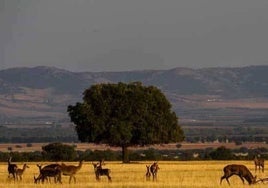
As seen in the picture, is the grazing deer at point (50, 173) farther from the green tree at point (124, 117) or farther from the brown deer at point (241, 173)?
the green tree at point (124, 117)

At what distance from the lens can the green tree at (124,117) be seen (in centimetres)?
9719

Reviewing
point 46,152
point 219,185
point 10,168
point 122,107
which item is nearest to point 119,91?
point 122,107

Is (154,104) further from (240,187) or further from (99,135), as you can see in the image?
(240,187)

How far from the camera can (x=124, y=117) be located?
325 ft

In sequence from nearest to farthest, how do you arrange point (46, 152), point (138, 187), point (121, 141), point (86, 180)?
point (138, 187) < point (86, 180) < point (121, 141) < point (46, 152)

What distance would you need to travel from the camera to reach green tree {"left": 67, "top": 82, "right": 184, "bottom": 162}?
9719 centimetres

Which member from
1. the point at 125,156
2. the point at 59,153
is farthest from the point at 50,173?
the point at 59,153

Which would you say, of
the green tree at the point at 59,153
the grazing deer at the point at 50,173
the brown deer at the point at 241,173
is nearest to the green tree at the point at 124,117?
the green tree at the point at 59,153

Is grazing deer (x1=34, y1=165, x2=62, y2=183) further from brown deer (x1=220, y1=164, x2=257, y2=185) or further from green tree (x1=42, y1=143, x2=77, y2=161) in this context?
green tree (x1=42, y1=143, x2=77, y2=161)

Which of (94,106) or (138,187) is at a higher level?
(94,106)

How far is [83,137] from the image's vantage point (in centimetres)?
9844

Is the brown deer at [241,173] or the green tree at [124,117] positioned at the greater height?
the green tree at [124,117]

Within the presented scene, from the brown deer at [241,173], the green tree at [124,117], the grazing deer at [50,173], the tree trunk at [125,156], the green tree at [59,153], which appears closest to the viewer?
the brown deer at [241,173]

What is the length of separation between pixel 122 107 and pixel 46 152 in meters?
11.0
